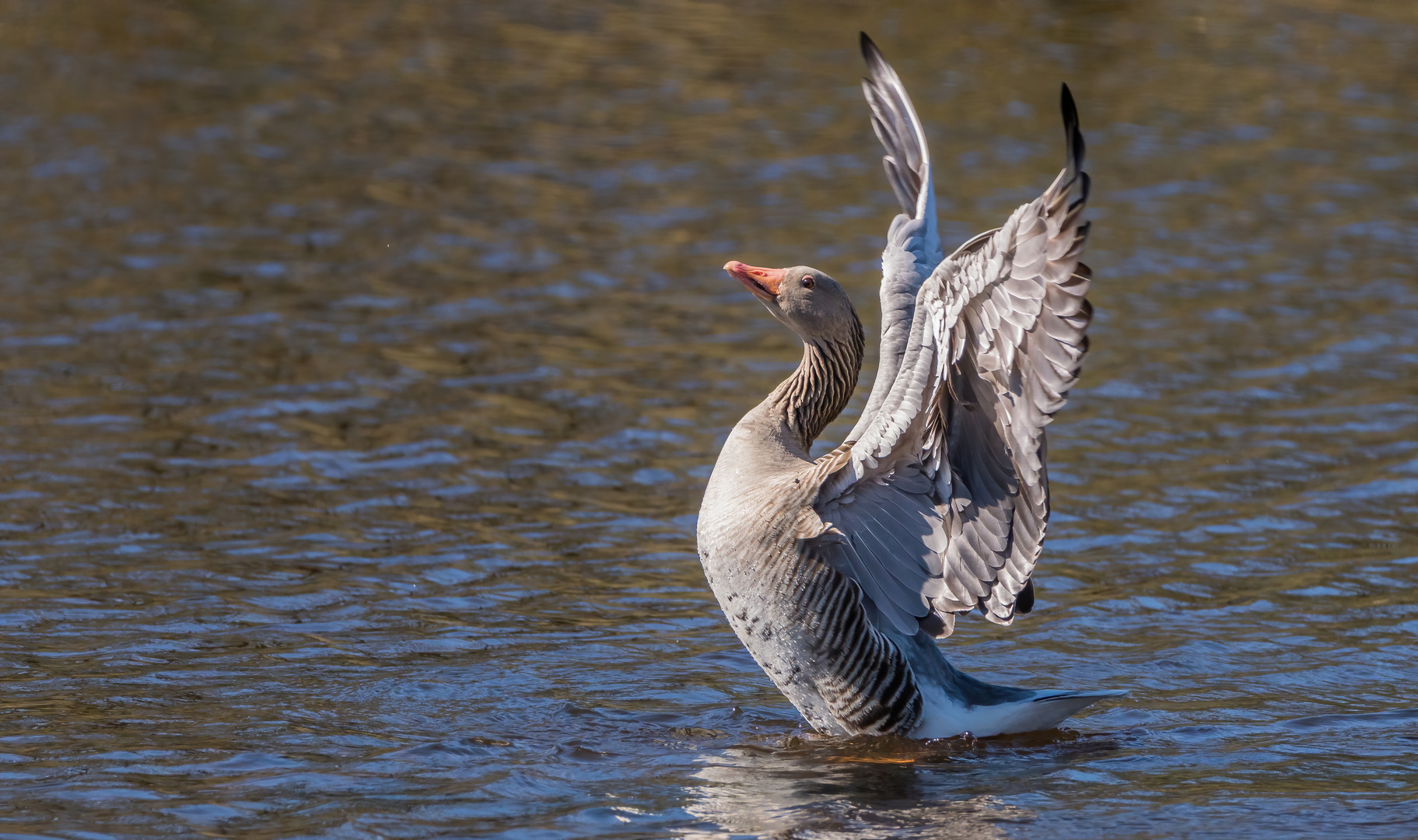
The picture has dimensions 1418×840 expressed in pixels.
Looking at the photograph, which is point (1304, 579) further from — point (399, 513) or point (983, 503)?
point (399, 513)

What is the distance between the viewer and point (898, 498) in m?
7.14

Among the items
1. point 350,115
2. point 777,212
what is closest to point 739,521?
point 777,212

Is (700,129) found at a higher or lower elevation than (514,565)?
higher

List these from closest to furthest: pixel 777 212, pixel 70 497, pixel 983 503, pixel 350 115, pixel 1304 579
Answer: pixel 983 503 < pixel 1304 579 < pixel 70 497 < pixel 777 212 < pixel 350 115

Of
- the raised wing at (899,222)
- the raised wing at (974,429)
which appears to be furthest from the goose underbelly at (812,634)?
the raised wing at (899,222)

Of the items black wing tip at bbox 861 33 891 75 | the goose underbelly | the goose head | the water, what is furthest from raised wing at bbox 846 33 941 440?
the water

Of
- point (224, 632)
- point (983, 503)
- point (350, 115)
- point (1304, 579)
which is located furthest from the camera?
point (350, 115)

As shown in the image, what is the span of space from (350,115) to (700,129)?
13.0ft

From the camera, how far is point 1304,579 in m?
9.08

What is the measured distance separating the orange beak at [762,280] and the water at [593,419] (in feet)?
6.13

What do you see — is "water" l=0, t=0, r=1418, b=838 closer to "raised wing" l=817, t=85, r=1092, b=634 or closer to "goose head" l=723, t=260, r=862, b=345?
"raised wing" l=817, t=85, r=1092, b=634

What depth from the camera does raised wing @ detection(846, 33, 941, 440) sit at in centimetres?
756

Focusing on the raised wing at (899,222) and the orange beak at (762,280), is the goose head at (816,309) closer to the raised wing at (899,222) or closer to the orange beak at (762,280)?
the orange beak at (762,280)

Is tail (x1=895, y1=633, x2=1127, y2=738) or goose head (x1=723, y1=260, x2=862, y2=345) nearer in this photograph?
tail (x1=895, y1=633, x2=1127, y2=738)
